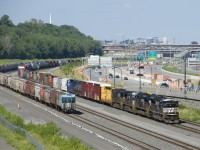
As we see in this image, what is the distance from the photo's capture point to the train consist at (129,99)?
52.6 metres

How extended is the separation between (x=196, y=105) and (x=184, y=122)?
38.5ft

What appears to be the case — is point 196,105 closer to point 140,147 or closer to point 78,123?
point 78,123

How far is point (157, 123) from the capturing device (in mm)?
53844

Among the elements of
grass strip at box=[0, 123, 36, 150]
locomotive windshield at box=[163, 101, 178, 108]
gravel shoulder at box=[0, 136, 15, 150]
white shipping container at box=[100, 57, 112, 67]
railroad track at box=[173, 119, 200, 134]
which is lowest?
railroad track at box=[173, 119, 200, 134]

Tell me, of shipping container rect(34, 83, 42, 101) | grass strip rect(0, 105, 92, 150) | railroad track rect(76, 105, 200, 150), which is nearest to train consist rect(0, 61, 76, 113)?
shipping container rect(34, 83, 42, 101)

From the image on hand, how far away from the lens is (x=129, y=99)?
62.2 metres

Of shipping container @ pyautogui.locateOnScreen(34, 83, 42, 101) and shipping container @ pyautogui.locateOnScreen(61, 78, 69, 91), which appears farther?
shipping container @ pyautogui.locateOnScreen(61, 78, 69, 91)

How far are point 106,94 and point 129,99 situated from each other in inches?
412

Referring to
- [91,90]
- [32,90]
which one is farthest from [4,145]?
[32,90]

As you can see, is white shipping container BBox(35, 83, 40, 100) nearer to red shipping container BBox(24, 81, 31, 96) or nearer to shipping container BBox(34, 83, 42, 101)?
shipping container BBox(34, 83, 42, 101)

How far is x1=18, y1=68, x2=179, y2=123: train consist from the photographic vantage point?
5262cm

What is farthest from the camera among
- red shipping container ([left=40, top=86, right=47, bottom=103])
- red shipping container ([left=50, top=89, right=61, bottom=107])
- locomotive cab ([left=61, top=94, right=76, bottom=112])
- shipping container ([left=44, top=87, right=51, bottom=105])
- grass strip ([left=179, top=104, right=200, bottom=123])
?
red shipping container ([left=40, top=86, right=47, bottom=103])

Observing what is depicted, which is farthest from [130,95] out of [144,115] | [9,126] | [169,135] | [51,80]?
[51,80]

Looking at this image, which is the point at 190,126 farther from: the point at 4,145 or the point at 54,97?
the point at 4,145
